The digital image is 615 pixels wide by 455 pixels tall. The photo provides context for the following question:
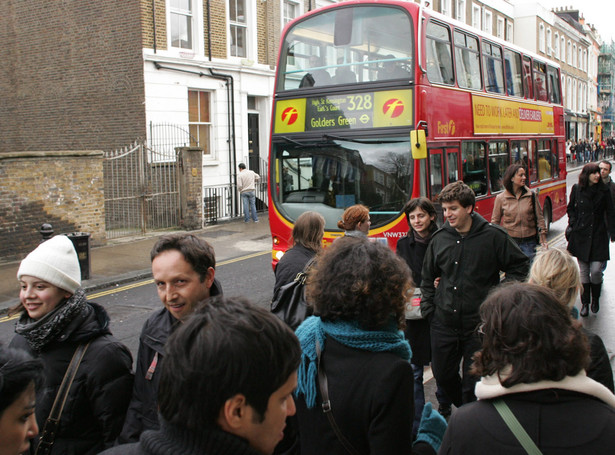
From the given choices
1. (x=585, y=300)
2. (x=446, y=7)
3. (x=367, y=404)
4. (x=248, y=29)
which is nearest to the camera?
(x=367, y=404)

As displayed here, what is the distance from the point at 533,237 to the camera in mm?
7715

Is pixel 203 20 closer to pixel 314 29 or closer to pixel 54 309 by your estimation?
pixel 314 29

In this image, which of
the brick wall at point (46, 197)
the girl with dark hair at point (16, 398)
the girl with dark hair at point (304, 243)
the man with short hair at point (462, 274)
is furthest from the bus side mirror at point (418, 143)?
the brick wall at point (46, 197)

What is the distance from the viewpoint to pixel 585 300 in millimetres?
7816

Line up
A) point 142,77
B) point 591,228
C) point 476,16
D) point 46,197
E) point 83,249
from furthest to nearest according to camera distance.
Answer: point 476,16
point 142,77
point 46,197
point 83,249
point 591,228

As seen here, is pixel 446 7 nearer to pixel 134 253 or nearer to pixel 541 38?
pixel 541 38

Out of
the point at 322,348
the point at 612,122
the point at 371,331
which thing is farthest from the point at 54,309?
the point at 612,122

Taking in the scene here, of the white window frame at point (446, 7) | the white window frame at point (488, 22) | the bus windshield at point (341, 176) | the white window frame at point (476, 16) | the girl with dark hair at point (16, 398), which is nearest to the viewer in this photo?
the girl with dark hair at point (16, 398)

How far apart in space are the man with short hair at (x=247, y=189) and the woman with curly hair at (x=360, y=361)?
581 inches

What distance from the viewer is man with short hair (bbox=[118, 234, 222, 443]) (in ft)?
8.15

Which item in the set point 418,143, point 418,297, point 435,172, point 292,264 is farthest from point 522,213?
point 292,264

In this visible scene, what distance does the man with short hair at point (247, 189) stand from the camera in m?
17.0

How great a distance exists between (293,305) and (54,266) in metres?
1.37

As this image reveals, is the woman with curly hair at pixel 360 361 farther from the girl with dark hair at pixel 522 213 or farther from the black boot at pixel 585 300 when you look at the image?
the black boot at pixel 585 300
